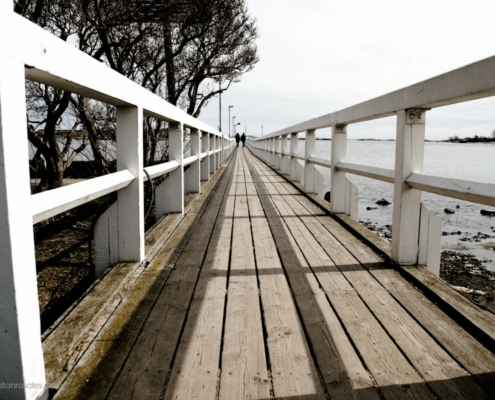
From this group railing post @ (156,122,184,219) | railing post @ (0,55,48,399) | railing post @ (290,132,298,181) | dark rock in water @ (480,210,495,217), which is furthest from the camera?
dark rock in water @ (480,210,495,217)

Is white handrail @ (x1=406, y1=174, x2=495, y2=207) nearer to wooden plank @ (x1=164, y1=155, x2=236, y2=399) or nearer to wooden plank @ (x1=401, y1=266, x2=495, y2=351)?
wooden plank @ (x1=401, y1=266, x2=495, y2=351)

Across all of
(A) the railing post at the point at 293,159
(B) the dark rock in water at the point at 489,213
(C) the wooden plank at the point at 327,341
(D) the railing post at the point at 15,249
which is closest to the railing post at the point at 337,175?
(C) the wooden plank at the point at 327,341

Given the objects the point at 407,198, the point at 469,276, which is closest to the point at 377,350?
the point at 407,198

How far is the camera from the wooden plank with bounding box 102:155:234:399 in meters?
1.30

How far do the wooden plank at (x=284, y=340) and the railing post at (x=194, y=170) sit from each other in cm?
325

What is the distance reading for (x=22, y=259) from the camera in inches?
44.3

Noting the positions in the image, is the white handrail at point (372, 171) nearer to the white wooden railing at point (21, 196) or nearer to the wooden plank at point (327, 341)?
the wooden plank at point (327, 341)

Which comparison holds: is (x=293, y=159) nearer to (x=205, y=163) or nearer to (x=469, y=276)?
(x=205, y=163)

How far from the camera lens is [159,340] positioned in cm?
159

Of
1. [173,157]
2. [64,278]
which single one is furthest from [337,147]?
[64,278]

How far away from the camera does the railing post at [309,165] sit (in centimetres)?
589

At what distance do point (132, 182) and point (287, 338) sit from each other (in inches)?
50.4

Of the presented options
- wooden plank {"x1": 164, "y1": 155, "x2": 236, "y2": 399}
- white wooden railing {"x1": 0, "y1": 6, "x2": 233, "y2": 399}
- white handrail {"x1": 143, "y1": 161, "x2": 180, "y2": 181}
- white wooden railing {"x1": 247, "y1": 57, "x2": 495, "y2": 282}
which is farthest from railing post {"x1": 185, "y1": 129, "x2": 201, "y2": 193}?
white wooden railing {"x1": 0, "y1": 6, "x2": 233, "y2": 399}

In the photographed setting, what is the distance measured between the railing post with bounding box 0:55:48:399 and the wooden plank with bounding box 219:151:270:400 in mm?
592
